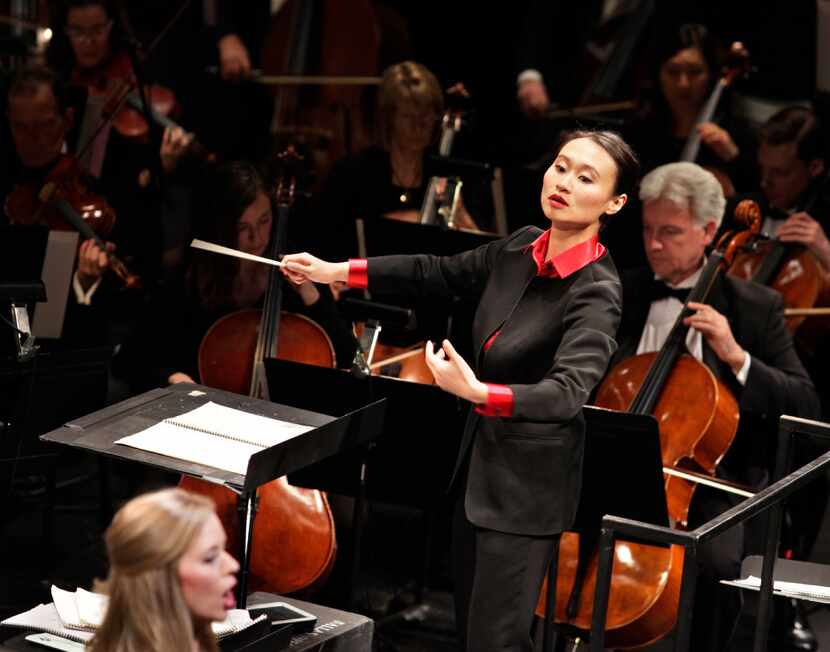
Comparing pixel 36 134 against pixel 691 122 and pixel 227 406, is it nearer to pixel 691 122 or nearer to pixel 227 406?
pixel 227 406

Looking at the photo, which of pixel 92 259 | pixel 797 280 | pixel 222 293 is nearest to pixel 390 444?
pixel 222 293

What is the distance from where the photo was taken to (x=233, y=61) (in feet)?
16.8

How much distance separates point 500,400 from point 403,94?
2.21 m

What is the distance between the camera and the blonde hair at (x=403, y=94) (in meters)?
4.21

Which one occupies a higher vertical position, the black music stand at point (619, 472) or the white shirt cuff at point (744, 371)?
the white shirt cuff at point (744, 371)

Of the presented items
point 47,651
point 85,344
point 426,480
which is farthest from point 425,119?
point 47,651

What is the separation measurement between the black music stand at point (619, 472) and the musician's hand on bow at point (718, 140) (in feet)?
6.02

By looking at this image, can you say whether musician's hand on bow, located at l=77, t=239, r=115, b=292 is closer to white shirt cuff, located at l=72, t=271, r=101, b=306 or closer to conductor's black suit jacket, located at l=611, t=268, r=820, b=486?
white shirt cuff, located at l=72, t=271, r=101, b=306

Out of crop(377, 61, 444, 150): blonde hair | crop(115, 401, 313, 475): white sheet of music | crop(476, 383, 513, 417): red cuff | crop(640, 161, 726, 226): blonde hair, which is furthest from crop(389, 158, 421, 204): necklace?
crop(476, 383, 513, 417): red cuff

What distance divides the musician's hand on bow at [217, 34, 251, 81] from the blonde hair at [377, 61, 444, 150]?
102 centimetres

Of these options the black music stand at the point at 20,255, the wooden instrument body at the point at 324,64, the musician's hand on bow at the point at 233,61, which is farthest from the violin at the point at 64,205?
the musician's hand on bow at the point at 233,61

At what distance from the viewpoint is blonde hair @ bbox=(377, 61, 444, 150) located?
4211 millimetres

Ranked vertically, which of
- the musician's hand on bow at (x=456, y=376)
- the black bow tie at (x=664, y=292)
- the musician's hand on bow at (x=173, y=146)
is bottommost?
the musician's hand on bow at (x=456, y=376)

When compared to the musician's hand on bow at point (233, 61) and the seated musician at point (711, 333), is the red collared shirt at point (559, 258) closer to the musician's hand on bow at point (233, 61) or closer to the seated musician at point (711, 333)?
the seated musician at point (711, 333)
